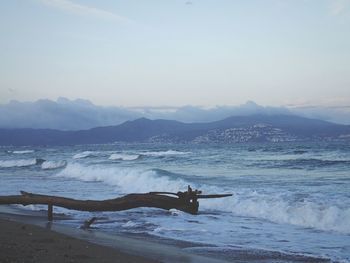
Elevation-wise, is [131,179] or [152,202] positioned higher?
[152,202]

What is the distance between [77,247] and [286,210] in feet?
26.4

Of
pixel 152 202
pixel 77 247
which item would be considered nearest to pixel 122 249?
pixel 77 247

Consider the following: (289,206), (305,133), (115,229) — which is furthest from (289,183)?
(305,133)

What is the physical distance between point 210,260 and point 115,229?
4369 mm

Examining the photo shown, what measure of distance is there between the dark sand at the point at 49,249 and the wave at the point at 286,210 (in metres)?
6.83

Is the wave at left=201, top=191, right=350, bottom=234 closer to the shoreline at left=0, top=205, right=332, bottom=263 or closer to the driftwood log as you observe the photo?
the shoreline at left=0, top=205, right=332, bottom=263

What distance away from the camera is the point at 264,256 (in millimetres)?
9203

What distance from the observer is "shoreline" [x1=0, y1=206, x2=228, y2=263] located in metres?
7.74

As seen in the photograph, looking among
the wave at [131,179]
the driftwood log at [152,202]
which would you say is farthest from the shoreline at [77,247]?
the wave at [131,179]

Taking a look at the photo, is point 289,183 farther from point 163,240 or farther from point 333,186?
point 163,240

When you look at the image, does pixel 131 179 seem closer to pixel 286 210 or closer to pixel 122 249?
pixel 286 210

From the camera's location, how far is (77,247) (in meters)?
8.94

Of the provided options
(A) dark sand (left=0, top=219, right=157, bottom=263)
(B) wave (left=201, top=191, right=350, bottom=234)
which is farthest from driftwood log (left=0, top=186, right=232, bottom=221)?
(B) wave (left=201, top=191, right=350, bottom=234)

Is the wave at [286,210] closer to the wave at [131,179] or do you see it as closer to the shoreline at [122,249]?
the shoreline at [122,249]
